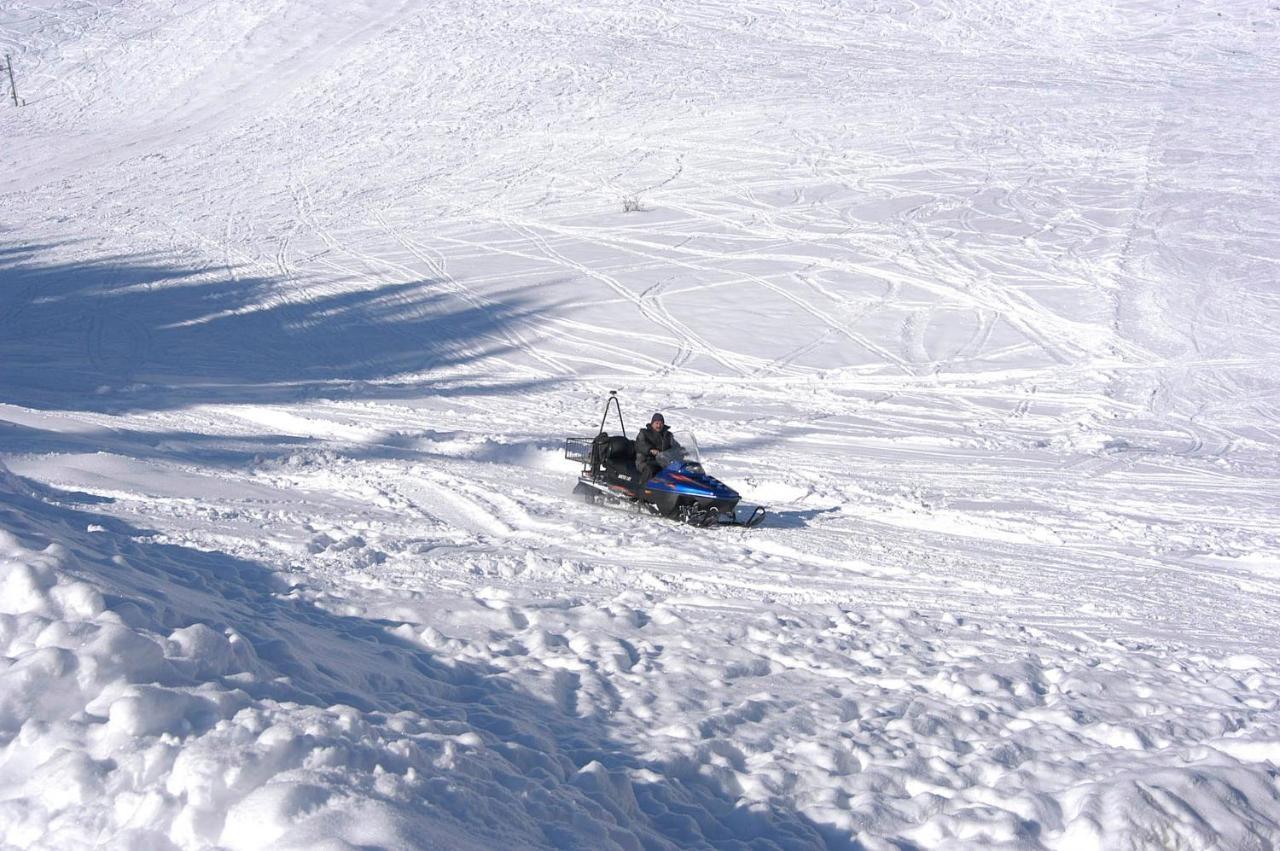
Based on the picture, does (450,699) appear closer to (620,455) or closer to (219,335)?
(620,455)

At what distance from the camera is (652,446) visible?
11.9 meters

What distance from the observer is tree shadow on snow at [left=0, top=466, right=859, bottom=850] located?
4.93m

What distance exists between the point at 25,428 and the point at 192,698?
10.2 meters

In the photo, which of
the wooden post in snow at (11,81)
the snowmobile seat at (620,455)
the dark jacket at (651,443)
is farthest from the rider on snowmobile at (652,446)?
Result: the wooden post in snow at (11,81)

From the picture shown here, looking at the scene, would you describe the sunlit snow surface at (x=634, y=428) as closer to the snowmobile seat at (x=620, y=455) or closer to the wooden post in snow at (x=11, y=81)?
the snowmobile seat at (x=620, y=455)

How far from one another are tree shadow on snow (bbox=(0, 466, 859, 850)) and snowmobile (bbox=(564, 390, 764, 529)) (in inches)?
178

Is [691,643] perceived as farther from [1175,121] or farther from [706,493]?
[1175,121]

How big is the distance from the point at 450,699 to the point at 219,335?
15530mm

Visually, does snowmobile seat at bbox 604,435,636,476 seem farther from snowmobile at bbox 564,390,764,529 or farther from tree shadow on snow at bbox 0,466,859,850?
tree shadow on snow at bbox 0,466,859,850

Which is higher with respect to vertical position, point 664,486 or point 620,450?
point 620,450

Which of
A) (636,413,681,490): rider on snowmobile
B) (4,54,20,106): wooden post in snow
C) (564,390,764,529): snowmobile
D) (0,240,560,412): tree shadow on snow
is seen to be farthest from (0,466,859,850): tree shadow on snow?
(4,54,20,106): wooden post in snow

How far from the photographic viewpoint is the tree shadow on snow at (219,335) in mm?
16844

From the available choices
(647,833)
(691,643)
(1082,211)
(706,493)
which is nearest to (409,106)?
(1082,211)

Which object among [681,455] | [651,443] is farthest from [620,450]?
[681,455]
